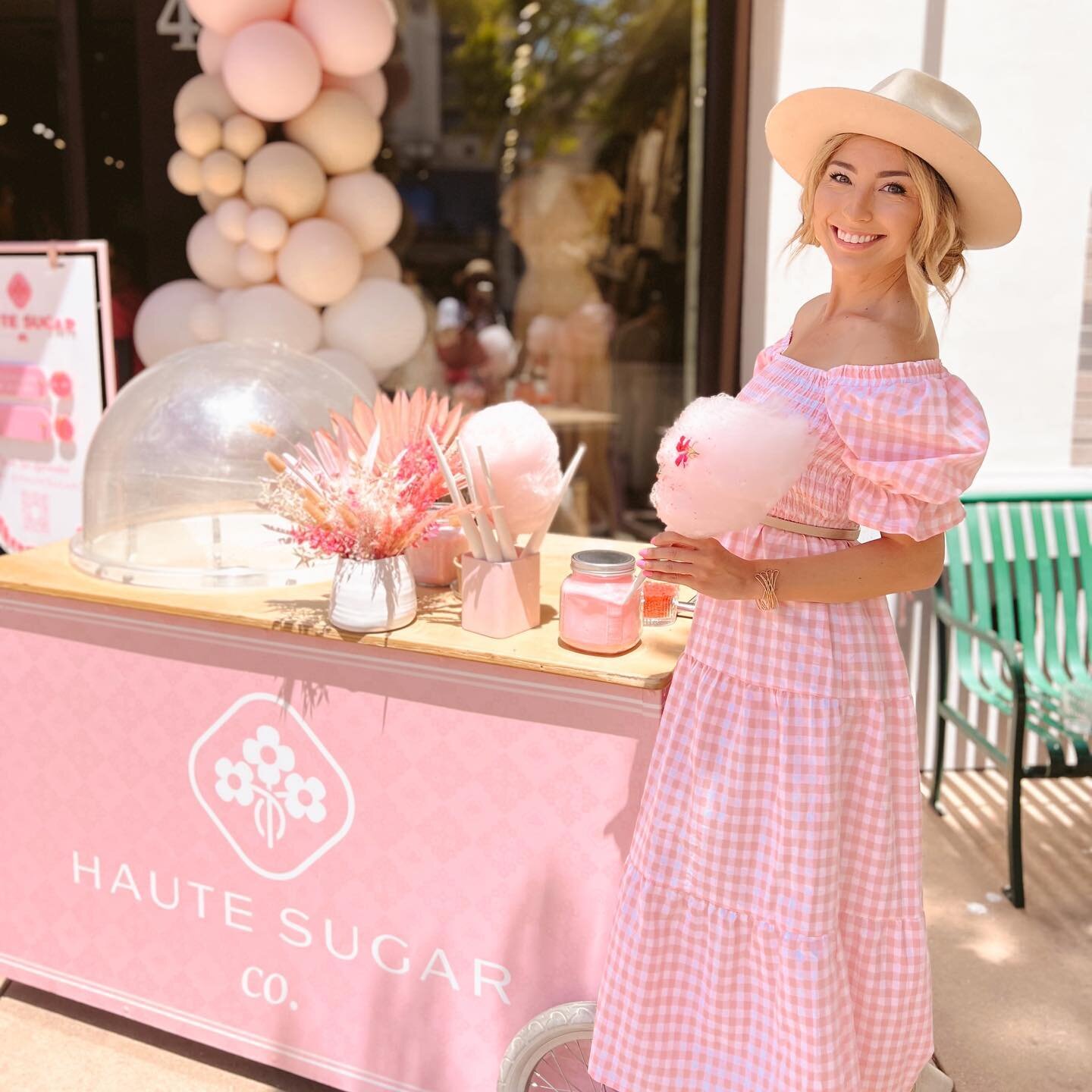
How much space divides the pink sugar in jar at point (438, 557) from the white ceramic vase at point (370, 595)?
268mm

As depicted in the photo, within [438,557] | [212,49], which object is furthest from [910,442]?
[212,49]

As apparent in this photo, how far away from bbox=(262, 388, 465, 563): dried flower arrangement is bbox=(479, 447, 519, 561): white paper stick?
0.11 metres

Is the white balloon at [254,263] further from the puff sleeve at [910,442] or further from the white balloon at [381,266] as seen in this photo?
the puff sleeve at [910,442]

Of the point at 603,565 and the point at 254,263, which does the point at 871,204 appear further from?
the point at 254,263

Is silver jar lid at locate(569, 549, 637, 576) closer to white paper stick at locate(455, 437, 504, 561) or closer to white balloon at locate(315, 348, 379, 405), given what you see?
white paper stick at locate(455, 437, 504, 561)

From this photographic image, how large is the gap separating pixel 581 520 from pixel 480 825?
8.67ft

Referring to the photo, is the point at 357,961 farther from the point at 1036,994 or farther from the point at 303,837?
the point at 1036,994

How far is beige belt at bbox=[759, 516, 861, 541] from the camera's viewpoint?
1.56 meters

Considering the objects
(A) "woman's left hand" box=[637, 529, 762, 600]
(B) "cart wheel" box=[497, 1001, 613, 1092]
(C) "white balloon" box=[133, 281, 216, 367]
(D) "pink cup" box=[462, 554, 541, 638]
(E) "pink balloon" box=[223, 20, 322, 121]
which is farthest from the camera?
(C) "white balloon" box=[133, 281, 216, 367]

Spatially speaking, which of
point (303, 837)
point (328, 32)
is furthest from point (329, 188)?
point (303, 837)

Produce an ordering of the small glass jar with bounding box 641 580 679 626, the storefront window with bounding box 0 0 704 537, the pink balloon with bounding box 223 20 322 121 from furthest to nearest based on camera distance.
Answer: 1. the storefront window with bounding box 0 0 704 537
2. the pink balloon with bounding box 223 20 322 121
3. the small glass jar with bounding box 641 580 679 626

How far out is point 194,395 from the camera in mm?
2389

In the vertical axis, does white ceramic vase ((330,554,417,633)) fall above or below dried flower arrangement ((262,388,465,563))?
below

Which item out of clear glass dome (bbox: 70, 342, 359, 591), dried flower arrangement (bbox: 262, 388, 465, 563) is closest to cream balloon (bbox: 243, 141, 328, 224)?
clear glass dome (bbox: 70, 342, 359, 591)
